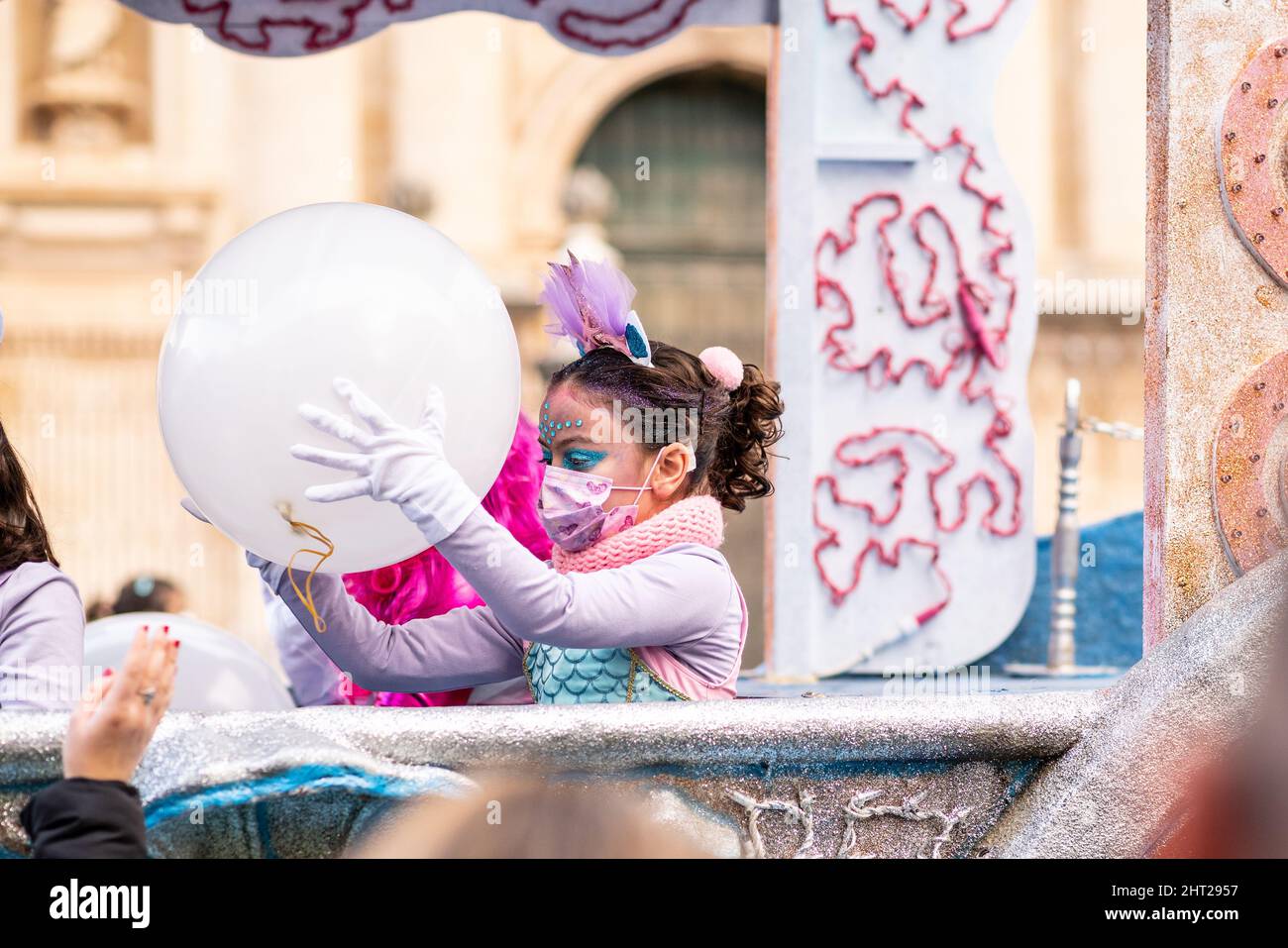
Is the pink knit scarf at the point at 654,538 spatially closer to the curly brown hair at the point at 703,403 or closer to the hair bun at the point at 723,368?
the curly brown hair at the point at 703,403

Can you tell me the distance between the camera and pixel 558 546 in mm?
2326

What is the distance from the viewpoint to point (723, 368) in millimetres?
2396

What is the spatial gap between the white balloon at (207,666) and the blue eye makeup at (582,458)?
1139 millimetres

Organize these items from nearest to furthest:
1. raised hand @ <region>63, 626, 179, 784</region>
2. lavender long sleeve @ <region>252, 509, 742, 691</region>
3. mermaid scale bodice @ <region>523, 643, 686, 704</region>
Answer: raised hand @ <region>63, 626, 179, 784</region> → lavender long sleeve @ <region>252, 509, 742, 691</region> → mermaid scale bodice @ <region>523, 643, 686, 704</region>

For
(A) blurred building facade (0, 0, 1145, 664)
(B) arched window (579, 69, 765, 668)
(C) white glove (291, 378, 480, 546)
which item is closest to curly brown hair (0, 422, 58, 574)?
(C) white glove (291, 378, 480, 546)

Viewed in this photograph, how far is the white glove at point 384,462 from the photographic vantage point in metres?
1.79

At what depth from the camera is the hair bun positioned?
2.39m

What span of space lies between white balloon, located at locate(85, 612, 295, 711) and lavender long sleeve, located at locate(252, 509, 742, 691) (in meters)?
0.81

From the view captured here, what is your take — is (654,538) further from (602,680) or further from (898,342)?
(898,342)

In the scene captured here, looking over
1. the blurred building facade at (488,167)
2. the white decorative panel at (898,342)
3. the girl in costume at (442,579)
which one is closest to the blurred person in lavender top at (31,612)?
the girl in costume at (442,579)

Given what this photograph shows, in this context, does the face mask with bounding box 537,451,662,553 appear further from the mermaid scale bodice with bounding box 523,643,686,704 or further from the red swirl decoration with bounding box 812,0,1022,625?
the red swirl decoration with bounding box 812,0,1022,625

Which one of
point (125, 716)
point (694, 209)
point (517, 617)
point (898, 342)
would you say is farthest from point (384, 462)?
point (694, 209)
